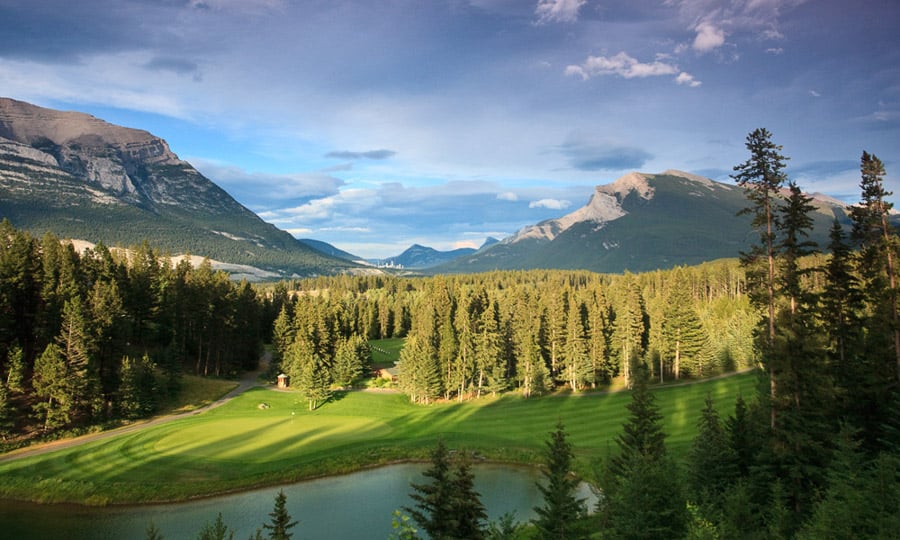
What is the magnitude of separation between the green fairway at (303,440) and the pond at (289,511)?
6.40 feet

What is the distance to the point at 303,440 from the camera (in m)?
54.5

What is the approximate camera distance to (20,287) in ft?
196

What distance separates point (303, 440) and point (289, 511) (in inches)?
669

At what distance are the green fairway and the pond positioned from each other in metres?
1.95

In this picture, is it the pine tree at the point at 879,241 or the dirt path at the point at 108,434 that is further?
the dirt path at the point at 108,434

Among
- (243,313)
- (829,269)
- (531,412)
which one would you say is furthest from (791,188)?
(243,313)

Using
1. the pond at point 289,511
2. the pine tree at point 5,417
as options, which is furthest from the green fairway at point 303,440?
the pine tree at point 5,417

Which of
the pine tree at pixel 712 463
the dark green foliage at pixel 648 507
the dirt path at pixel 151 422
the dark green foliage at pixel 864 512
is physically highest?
the dark green foliage at pixel 864 512

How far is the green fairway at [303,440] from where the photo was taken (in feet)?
137

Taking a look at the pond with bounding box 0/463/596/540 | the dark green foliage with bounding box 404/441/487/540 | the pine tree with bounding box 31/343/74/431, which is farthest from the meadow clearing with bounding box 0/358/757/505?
the dark green foliage with bounding box 404/441/487/540

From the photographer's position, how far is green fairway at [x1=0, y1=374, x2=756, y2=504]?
41.7m

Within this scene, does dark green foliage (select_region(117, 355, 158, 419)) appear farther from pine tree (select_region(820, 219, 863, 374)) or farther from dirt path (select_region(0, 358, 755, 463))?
pine tree (select_region(820, 219, 863, 374))

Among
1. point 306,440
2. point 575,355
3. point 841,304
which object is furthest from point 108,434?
point 841,304

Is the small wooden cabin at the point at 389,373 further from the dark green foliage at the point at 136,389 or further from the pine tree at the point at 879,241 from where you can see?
the pine tree at the point at 879,241
